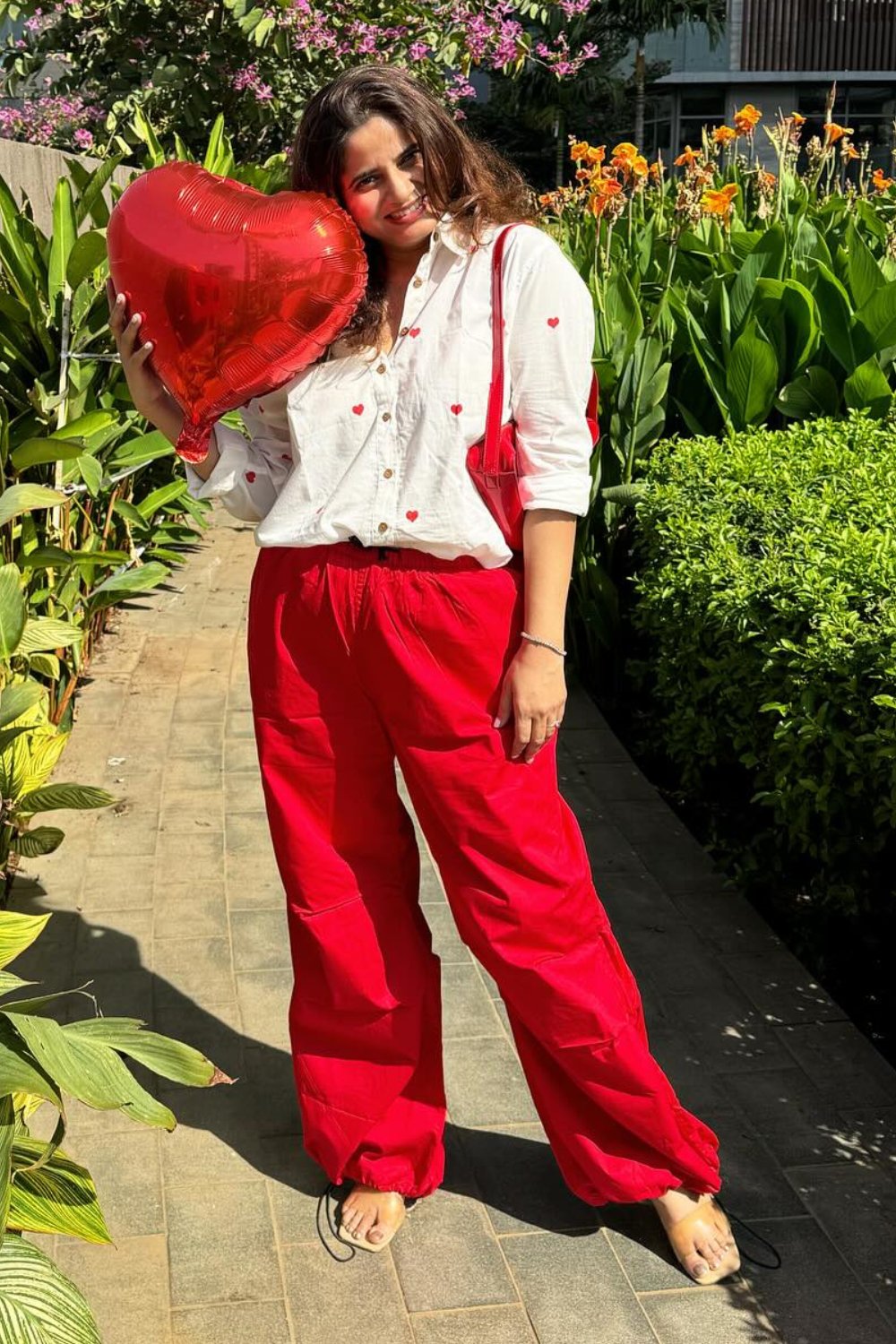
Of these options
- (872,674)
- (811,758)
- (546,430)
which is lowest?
(811,758)

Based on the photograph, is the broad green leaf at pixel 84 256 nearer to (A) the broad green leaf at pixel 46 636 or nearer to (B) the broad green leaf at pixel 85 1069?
(A) the broad green leaf at pixel 46 636

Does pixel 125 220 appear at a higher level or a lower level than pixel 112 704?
higher

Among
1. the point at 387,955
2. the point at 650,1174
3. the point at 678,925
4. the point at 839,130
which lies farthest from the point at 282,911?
the point at 839,130

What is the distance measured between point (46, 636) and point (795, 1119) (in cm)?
196

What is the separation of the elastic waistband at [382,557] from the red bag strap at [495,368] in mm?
139

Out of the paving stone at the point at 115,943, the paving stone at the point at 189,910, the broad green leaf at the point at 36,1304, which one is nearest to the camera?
the broad green leaf at the point at 36,1304

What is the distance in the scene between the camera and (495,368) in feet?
6.25

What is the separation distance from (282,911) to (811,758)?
1269mm

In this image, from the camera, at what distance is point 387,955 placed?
7.30ft

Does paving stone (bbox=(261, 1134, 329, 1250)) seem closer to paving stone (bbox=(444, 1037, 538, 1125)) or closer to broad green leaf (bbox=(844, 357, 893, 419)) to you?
paving stone (bbox=(444, 1037, 538, 1125))

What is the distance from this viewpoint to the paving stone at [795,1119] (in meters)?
2.49

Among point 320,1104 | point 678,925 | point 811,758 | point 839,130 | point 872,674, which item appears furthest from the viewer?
point 839,130

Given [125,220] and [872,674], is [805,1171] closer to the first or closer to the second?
[872,674]

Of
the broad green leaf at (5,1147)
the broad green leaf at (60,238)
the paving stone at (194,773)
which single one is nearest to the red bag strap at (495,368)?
the broad green leaf at (5,1147)
